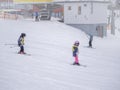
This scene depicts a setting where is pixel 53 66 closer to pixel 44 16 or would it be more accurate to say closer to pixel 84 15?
pixel 84 15

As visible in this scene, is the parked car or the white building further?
Result: the parked car

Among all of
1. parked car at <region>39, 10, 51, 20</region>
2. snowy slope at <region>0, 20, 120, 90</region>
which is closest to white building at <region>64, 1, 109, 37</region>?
parked car at <region>39, 10, 51, 20</region>

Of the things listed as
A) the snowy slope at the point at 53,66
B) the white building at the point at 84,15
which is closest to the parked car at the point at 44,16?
the white building at the point at 84,15

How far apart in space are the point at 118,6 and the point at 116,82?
173 feet

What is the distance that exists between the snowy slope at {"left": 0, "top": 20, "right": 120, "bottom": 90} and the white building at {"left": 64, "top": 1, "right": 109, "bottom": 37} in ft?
37.3

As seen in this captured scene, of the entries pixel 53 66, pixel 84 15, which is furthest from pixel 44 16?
pixel 53 66

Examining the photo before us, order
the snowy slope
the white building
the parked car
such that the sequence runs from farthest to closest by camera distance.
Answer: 1. the parked car
2. the white building
3. the snowy slope

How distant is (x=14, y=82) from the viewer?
15.2m

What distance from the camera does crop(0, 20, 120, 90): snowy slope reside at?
15.9 meters

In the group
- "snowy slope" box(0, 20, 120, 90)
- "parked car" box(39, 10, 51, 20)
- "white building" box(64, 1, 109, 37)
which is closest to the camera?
"snowy slope" box(0, 20, 120, 90)

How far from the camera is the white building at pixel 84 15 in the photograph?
1759 inches

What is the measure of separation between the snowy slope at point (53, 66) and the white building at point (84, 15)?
11.4 m

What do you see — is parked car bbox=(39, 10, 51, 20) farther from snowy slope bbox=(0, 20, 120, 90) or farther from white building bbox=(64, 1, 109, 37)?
snowy slope bbox=(0, 20, 120, 90)

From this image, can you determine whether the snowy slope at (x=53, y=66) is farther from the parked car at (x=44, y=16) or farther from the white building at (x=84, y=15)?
the parked car at (x=44, y=16)
